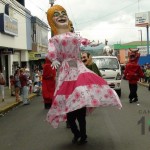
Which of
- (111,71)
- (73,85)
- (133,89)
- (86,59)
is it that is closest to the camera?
(73,85)

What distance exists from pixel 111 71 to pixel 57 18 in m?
12.2

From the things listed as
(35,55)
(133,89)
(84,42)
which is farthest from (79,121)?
(35,55)

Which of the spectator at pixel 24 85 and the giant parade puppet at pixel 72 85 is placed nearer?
the giant parade puppet at pixel 72 85

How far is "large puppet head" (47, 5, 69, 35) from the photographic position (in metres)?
8.91

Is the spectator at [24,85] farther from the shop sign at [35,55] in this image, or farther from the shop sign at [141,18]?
the shop sign at [141,18]

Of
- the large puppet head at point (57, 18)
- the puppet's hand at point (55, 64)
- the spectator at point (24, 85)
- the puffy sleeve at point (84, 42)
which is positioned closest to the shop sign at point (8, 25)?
the spectator at point (24, 85)

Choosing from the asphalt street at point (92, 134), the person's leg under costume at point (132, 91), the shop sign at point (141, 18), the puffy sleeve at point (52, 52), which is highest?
the shop sign at point (141, 18)

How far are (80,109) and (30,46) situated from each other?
32262 millimetres

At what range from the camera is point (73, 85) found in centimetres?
802

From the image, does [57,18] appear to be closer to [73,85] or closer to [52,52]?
[52,52]

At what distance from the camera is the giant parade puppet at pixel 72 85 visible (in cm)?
774

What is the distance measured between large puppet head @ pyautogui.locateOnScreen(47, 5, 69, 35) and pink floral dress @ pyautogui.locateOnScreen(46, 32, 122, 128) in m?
0.38

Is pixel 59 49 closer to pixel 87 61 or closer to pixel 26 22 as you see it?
pixel 87 61

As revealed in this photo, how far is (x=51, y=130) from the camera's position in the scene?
1016 cm
